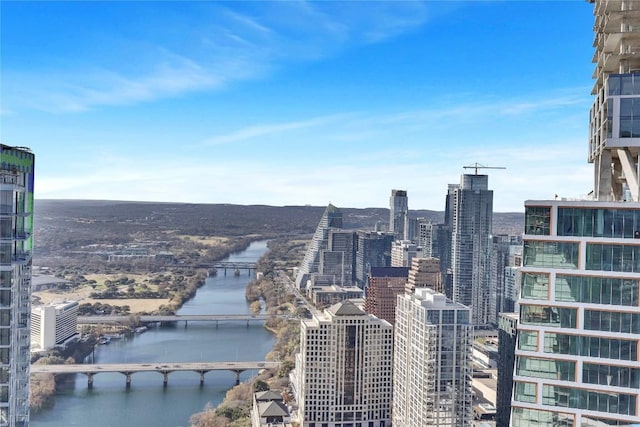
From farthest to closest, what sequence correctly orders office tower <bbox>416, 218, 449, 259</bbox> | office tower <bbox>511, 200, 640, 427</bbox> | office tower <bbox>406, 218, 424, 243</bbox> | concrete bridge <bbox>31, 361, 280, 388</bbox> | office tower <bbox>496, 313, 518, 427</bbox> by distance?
office tower <bbox>406, 218, 424, 243</bbox> → office tower <bbox>416, 218, 449, 259</bbox> → concrete bridge <bbox>31, 361, 280, 388</bbox> → office tower <bbox>496, 313, 518, 427</bbox> → office tower <bbox>511, 200, 640, 427</bbox>

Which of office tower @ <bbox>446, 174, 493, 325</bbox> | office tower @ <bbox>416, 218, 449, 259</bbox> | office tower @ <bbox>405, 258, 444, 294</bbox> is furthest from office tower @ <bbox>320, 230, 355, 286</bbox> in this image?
office tower @ <bbox>405, 258, 444, 294</bbox>

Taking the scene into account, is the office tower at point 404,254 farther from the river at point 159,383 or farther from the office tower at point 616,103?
the office tower at point 616,103

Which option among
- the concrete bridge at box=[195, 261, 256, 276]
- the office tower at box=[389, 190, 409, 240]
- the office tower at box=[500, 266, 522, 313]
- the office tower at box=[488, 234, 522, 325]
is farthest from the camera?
the office tower at box=[389, 190, 409, 240]

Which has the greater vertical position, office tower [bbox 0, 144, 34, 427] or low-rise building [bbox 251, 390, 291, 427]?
office tower [bbox 0, 144, 34, 427]

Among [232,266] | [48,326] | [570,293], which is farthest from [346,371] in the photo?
[232,266]

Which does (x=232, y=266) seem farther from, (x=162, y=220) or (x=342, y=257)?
(x=162, y=220)

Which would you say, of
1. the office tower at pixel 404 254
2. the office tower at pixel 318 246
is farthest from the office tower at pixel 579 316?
the office tower at pixel 318 246

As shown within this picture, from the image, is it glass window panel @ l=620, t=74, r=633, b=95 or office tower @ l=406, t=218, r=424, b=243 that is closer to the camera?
glass window panel @ l=620, t=74, r=633, b=95

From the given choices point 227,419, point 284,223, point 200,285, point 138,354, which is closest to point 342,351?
point 227,419

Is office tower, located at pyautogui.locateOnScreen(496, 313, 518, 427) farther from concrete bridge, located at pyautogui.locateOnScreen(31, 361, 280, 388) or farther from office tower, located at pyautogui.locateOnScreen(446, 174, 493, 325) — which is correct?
office tower, located at pyautogui.locateOnScreen(446, 174, 493, 325)
